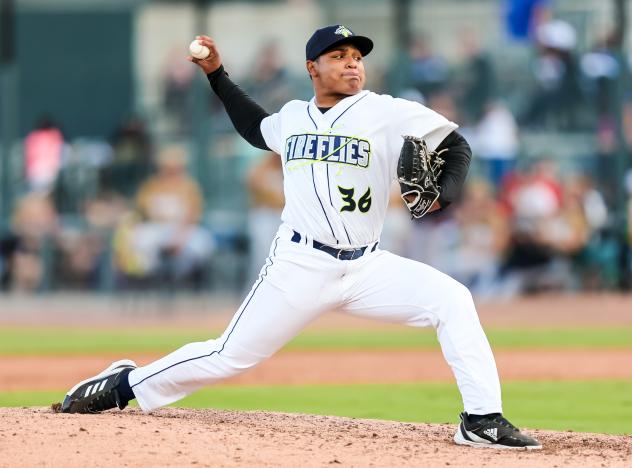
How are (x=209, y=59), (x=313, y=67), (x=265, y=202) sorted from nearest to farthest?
(x=313, y=67) < (x=209, y=59) < (x=265, y=202)

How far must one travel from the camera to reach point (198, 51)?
18.7 ft

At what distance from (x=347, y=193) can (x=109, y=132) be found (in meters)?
13.6

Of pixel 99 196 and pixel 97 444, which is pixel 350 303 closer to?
pixel 97 444

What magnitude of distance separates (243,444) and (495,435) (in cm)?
104

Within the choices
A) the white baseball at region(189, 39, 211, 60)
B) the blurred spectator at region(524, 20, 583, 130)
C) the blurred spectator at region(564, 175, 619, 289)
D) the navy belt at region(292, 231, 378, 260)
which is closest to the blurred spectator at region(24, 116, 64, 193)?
the blurred spectator at region(524, 20, 583, 130)

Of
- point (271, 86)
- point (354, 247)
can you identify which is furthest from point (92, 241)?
point (354, 247)

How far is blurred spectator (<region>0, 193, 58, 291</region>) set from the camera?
15602 mm

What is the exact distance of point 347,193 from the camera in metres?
5.27

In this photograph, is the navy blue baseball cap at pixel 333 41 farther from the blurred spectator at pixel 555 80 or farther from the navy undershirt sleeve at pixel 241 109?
the blurred spectator at pixel 555 80

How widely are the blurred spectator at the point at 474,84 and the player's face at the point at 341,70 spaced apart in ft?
34.6

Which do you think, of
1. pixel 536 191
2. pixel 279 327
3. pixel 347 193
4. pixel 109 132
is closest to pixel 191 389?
pixel 279 327

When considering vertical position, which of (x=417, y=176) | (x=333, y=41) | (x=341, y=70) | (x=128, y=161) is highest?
(x=128, y=161)

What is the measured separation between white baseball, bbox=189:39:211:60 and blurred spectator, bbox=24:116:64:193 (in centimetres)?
1022

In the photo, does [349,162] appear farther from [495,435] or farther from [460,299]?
[495,435]
